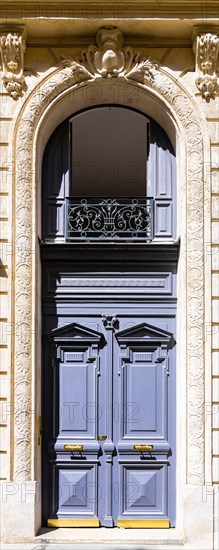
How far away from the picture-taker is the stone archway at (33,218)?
975cm

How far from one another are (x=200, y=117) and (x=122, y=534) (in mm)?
5657

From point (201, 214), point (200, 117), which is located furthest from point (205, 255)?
point (200, 117)

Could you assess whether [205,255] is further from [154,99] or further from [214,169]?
[154,99]

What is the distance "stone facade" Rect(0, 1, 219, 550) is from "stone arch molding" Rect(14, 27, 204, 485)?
0.04 ft

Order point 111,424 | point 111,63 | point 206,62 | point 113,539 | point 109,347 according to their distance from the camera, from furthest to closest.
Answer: point 109,347
point 111,424
point 111,63
point 206,62
point 113,539

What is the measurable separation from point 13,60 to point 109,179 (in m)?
2.14

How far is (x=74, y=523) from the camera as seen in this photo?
1014 cm

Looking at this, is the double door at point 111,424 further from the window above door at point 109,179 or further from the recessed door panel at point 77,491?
the window above door at point 109,179

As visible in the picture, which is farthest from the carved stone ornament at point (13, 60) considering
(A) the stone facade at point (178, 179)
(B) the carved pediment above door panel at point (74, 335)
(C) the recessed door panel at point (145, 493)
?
(C) the recessed door panel at point (145, 493)

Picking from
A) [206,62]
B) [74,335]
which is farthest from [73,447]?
[206,62]

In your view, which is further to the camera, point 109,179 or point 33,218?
point 109,179

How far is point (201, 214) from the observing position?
9.93 meters

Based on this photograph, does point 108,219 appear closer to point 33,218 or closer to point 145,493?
point 33,218

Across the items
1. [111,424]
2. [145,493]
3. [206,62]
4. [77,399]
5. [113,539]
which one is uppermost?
[206,62]
